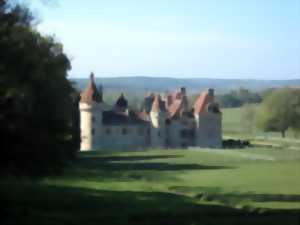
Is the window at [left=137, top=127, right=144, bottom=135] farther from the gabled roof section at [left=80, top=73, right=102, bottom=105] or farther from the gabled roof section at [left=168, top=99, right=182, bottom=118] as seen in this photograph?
the gabled roof section at [left=80, top=73, right=102, bottom=105]

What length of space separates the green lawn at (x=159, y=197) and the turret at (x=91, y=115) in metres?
40.7

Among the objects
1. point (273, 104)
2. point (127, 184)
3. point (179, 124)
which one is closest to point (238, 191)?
point (127, 184)

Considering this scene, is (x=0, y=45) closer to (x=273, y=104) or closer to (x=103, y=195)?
(x=103, y=195)

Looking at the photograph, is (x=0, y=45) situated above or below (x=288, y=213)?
above

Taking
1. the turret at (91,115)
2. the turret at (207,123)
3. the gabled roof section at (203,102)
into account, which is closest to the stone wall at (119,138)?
the turret at (91,115)

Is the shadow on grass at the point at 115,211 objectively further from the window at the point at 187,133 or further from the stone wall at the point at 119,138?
the window at the point at 187,133

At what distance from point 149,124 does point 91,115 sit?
800cm

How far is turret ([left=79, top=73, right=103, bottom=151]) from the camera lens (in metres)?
90.4

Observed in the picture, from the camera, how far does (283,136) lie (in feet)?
351

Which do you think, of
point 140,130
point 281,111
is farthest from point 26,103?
point 281,111

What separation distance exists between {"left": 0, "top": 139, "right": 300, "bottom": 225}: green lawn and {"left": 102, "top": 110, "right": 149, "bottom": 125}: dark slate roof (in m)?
42.3

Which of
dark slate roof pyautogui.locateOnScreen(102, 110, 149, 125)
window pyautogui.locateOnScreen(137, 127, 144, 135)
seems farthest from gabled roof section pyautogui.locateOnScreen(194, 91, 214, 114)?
window pyautogui.locateOnScreen(137, 127, 144, 135)

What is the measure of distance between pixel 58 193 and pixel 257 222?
10384mm

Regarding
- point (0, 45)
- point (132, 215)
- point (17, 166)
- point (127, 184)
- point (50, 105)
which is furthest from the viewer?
point (127, 184)
